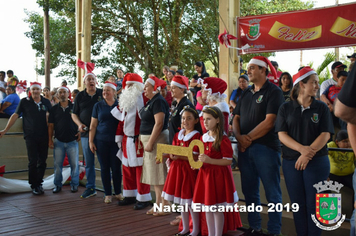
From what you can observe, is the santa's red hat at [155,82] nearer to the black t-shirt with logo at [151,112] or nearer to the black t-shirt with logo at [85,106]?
the black t-shirt with logo at [151,112]

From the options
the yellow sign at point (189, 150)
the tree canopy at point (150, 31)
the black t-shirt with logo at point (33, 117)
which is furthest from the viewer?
the tree canopy at point (150, 31)

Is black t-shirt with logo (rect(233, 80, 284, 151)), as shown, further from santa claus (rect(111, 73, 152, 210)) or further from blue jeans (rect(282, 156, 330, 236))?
santa claus (rect(111, 73, 152, 210))

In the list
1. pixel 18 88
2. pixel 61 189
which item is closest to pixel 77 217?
pixel 61 189

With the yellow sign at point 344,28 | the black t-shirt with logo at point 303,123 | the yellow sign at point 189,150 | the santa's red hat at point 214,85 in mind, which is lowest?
the yellow sign at point 189,150

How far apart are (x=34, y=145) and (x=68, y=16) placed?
11984 millimetres

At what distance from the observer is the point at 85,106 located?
17.8ft

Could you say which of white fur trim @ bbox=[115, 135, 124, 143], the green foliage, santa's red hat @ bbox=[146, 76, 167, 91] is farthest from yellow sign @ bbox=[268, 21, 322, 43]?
the green foliage

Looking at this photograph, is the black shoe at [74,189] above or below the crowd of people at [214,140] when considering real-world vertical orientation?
below

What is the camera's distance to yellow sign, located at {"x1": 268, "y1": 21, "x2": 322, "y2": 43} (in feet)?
23.5

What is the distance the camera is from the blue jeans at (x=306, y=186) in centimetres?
294

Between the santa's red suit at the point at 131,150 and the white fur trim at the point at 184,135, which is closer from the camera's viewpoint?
the white fur trim at the point at 184,135

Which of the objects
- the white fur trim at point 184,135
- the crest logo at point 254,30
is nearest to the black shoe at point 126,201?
the white fur trim at point 184,135

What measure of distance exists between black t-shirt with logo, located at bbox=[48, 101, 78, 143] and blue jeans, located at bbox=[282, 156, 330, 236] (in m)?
3.91

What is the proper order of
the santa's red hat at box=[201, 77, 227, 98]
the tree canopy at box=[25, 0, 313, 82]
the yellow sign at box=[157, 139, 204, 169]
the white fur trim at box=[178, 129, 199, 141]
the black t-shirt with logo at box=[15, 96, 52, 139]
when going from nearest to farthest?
the yellow sign at box=[157, 139, 204, 169] → the white fur trim at box=[178, 129, 199, 141] → the santa's red hat at box=[201, 77, 227, 98] → the black t-shirt with logo at box=[15, 96, 52, 139] → the tree canopy at box=[25, 0, 313, 82]
